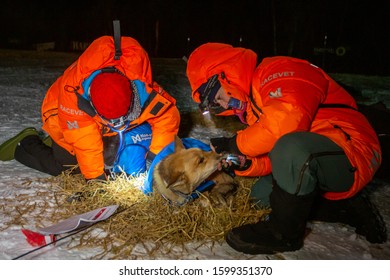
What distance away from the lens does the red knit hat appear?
257cm

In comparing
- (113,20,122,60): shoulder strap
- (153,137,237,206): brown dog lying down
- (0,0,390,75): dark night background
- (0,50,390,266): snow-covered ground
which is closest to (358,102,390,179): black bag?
(0,50,390,266): snow-covered ground

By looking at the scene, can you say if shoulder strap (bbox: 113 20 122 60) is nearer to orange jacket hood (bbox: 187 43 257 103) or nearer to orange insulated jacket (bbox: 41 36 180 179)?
orange insulated jacket (bbox: 41 36 180 179)

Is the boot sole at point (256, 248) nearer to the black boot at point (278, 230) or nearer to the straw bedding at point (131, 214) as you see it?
the black boot at point (278, 230)

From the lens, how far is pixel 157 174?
2.75 m

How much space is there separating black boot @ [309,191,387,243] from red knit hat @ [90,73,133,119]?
1.65 meters

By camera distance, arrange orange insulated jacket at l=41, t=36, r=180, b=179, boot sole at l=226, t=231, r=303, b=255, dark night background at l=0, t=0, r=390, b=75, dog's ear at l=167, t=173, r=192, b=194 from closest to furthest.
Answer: boot sole at l=226, t=231, r=303, b=255
dog's ear at l=167, t=173, r=192, b=194
orange insulated jacket at l=41, t=36, r=180, b=179
dark night background at l=0, t=0, r=390, b=75

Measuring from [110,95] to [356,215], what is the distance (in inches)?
77.8

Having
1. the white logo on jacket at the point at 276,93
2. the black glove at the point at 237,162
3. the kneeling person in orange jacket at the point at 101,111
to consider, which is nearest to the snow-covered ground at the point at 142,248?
the kneeling person in orange jacket at the point at 101,111

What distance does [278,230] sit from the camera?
2256 millimetres

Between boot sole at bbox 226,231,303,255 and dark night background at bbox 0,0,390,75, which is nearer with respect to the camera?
boot sole at bbox 226,231,303,255

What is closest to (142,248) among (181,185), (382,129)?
(181,185)

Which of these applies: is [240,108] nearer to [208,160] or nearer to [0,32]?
[208,160]
